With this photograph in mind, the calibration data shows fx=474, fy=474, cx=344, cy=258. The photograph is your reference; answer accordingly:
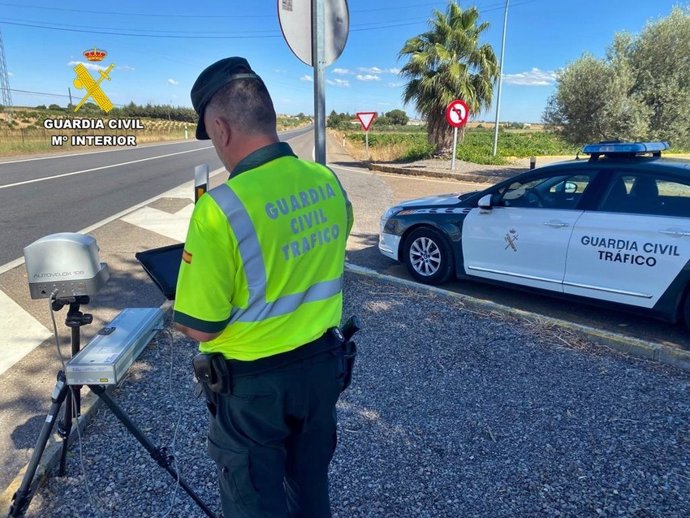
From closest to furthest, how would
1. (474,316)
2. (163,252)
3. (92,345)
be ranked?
(163,252) < (92,345) < (474,316)

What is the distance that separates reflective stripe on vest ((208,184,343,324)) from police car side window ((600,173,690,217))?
3.87 meters

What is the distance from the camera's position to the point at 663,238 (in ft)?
13.3

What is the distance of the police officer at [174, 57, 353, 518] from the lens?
1348 millimetres

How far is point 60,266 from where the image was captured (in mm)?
1785

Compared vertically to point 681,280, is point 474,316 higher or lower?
lower

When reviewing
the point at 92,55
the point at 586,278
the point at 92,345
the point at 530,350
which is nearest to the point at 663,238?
the point at 586,278

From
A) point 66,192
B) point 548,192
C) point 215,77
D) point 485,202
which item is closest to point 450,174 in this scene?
point 66,192

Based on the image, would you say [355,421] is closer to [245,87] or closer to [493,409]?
[493,409]

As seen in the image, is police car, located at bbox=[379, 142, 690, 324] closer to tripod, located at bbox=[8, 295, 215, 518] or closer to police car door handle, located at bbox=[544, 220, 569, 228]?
police car door handle, located at bbox=[544, 220, 569, 228]

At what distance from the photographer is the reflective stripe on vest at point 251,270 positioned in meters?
1.32

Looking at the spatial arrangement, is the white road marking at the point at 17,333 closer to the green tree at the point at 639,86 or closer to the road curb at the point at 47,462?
the road curb at the point at 47,462

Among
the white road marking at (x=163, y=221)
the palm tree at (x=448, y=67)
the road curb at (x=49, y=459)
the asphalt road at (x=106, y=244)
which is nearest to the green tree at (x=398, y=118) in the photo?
the palm tree at (x=448, y=67)

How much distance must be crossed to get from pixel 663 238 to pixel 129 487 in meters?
4.37

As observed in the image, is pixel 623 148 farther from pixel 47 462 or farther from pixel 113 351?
pixel 47 462
